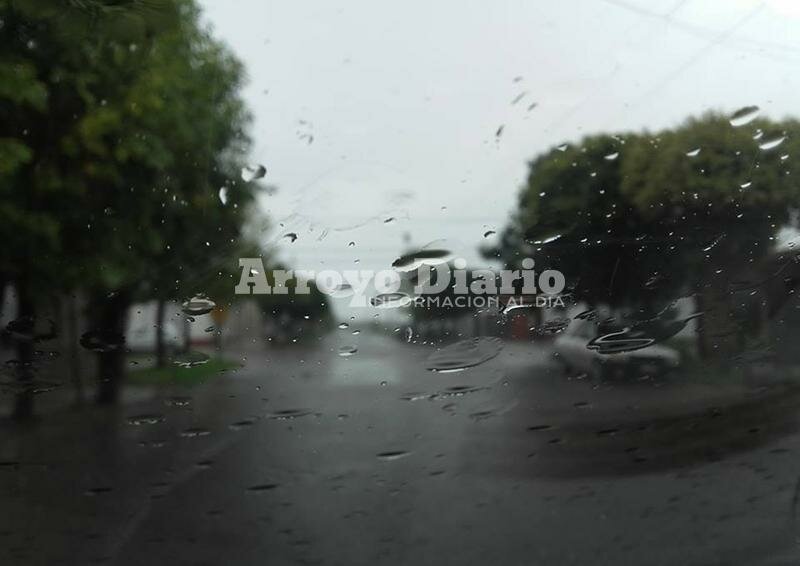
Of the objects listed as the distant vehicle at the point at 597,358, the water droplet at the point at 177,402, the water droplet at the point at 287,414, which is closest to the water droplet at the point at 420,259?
the distant vehicle at the point at 597,358

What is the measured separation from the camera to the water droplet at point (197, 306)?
5664 millimetres

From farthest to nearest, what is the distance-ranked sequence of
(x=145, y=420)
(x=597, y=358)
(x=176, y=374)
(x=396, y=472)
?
(x=597, y=358) → (x=176, y=374) → (x=145, y=420) → (x=396, y=472)

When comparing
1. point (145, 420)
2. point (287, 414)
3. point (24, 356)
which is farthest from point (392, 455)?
point (24, 356)

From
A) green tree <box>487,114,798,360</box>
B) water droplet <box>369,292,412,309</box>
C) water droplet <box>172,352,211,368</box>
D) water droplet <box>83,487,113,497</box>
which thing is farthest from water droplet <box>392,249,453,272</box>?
water droplet <box>83,487,113,497</box>

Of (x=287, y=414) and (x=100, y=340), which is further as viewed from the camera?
(x=100, y=340)

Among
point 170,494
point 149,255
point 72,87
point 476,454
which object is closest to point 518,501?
point 476,454

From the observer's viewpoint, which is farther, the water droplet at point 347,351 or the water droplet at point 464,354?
the water droplet at point 464,354

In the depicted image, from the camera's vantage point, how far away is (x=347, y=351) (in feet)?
19.0

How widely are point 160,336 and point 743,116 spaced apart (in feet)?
14.9

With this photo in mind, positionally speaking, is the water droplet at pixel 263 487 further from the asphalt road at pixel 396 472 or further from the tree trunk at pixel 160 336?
the tree trunk at pixel 160 336

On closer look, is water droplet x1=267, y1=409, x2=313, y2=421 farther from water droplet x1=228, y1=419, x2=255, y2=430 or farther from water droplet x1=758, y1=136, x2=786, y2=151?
water droplet x1=758, y1=136, x2=786, y2=151

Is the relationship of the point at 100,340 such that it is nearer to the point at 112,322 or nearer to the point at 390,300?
the point at 112,322

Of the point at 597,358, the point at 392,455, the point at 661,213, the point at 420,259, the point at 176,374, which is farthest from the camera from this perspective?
Result: the point at 661,213

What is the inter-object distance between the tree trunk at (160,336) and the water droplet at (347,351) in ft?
3.62
